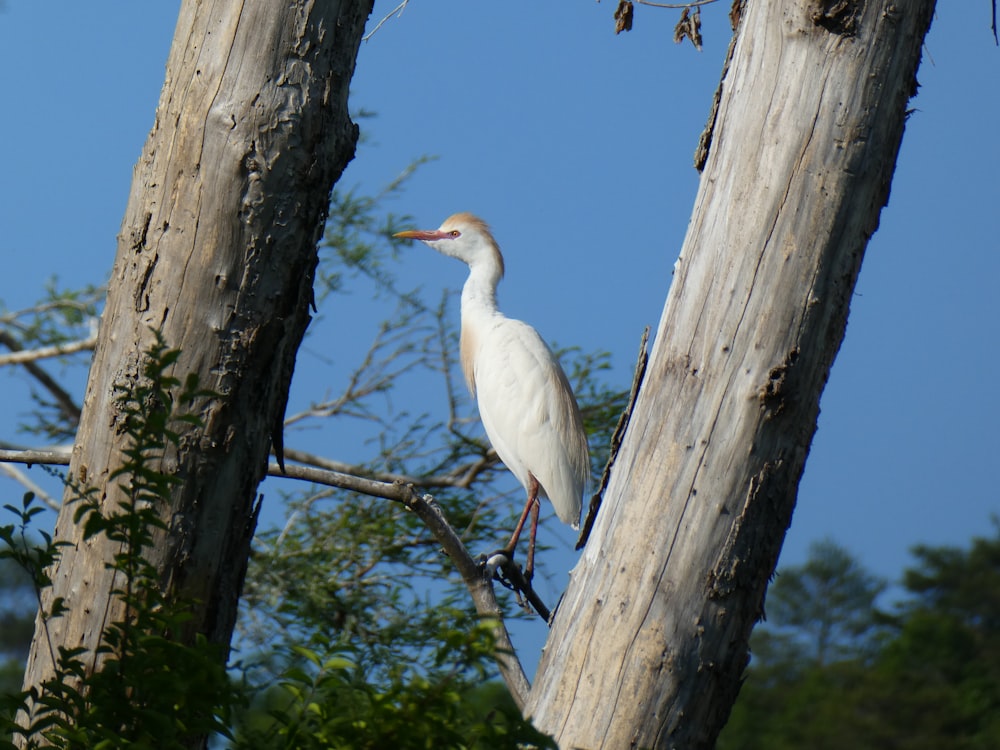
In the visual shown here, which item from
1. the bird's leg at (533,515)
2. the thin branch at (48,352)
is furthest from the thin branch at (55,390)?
the bird's leg at (533,515)

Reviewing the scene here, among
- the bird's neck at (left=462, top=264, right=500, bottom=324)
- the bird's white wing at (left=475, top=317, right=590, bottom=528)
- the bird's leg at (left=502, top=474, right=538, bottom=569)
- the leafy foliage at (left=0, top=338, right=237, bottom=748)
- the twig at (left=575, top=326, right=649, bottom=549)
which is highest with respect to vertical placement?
the bird's neck at (left=462, top=264, right=500, bottom=324)

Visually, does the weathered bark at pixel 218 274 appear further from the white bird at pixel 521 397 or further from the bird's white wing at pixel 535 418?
the bird's white wing at pixel 535 418

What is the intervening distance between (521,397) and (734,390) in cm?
242

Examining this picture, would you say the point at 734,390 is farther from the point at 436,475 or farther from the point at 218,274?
the point at 436,475

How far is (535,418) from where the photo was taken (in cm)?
349

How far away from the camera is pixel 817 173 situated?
1.16m

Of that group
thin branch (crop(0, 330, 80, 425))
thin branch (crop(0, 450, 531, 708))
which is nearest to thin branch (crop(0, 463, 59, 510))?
thin branch (crop(0, 330, 80, 425))

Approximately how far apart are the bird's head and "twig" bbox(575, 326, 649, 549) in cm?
264

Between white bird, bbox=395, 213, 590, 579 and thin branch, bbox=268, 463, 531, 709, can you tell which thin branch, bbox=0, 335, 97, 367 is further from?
thin branch, bbox=268, 463, 531, 709

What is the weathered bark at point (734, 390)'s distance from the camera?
112 cm

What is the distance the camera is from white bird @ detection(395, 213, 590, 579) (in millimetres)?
3447

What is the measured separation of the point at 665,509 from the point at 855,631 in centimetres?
953

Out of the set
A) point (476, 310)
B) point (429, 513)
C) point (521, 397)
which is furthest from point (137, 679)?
point (476, 310)

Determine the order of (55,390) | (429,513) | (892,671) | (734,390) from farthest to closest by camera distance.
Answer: (892,671) → (55,390) → (429,513) → (734,390)
